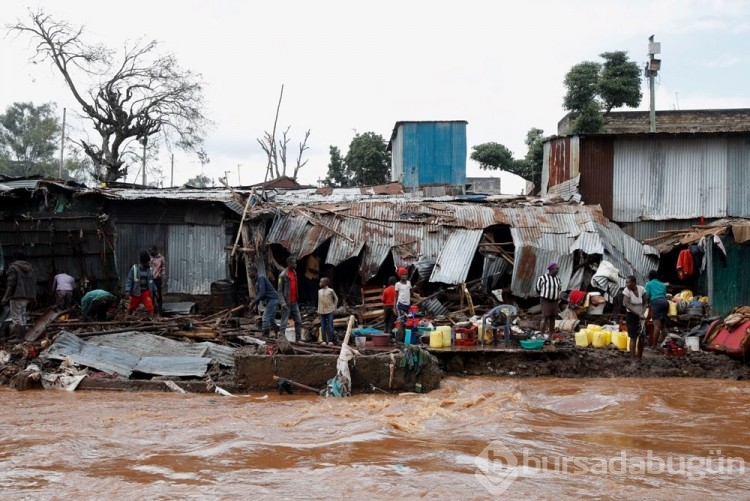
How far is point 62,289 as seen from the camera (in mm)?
14461

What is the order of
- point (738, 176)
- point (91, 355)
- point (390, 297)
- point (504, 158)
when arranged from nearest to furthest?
1. point (91, 355)
2. point (390, 297)
3. point (738, 176)
4. point (504, 158)

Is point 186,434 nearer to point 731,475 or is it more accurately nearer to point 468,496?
point 468,496

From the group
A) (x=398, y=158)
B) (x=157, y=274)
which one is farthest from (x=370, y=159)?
(x=157, y=274)

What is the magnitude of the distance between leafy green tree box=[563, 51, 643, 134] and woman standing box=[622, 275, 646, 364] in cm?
1561

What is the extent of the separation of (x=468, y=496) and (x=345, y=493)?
1162 millimetres

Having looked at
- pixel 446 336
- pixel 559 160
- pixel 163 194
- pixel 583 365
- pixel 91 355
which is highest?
pixel 559 160

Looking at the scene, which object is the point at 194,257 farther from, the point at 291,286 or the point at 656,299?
the point at 656,299

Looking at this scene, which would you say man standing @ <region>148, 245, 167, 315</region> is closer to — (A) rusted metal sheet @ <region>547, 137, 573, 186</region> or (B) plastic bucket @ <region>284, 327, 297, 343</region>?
(B) plastic bucket @ <region>284, 327, 297, 343</region>

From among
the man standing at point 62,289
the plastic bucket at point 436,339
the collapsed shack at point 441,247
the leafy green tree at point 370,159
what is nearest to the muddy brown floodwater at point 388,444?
the plastic bucket at point 436,339

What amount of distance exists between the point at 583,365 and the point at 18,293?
10.1 m

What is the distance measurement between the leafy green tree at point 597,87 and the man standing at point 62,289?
18978 mm

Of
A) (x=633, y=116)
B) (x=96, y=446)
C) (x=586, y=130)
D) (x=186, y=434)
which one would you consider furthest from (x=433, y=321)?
(x=633, y=116)

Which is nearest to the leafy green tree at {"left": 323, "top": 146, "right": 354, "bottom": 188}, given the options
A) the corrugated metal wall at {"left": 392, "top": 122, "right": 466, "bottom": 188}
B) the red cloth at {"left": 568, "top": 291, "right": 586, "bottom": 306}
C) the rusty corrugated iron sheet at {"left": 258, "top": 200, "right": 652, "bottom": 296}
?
the corrugated metal wall at {"left": 392, "top": 122, "right": 466, "bottom": 188}

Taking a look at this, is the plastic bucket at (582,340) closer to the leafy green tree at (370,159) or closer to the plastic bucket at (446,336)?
the plastic bucket at (446,336)
